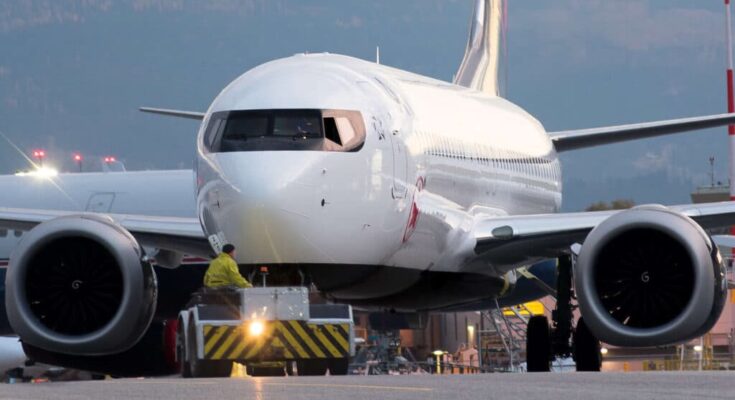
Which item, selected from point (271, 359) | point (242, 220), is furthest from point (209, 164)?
point (271, 359)

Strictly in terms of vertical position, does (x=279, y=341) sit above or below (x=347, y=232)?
below

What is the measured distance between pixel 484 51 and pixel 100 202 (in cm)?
793

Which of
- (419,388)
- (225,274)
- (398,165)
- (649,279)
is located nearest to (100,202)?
(398,165)

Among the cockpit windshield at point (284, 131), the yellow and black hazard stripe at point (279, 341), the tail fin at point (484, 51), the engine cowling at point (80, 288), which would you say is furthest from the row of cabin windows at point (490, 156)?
the yellow and black hazard stripe at point (279, 341)

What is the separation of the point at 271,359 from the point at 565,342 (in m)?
7.68

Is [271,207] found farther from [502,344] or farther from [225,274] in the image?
[502,344]

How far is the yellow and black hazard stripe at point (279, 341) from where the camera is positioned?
55.7 ft

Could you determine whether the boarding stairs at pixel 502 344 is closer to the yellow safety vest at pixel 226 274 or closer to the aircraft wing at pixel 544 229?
the aircraft wing at pixel 544 229

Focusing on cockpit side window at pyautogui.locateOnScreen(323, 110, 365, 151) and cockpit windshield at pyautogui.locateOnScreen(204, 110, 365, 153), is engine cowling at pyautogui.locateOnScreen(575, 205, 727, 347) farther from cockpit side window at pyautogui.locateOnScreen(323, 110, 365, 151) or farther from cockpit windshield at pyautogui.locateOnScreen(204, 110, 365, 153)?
cockpit windshield at pyautogui.locateOnScreen(204, 110, 365, 153)

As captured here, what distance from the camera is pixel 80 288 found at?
19734mm

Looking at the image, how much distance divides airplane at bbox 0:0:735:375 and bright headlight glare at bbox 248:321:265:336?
1.27 meters

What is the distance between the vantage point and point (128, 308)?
1930 centimetres

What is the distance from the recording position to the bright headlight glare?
56.1ft

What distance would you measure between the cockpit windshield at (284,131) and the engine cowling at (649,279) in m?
2.93
